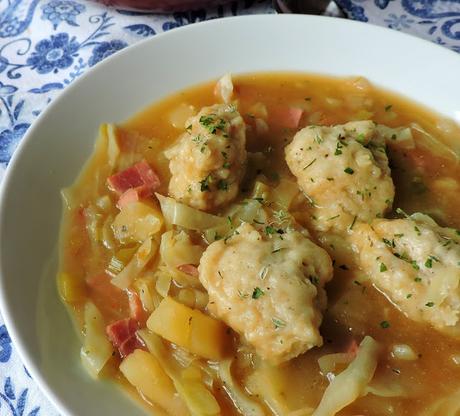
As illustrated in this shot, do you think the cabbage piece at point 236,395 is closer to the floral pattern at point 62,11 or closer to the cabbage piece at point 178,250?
the cabbage piece at point 178,250

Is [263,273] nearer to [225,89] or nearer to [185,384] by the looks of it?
[185,384]

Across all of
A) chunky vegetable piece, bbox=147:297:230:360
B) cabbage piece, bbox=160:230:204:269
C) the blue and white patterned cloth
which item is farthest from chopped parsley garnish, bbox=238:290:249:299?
the blue and white patterned cloth

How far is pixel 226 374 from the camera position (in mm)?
3289

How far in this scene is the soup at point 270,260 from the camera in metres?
3.25

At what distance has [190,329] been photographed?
3324 mm

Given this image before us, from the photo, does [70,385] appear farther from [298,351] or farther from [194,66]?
[194,66]

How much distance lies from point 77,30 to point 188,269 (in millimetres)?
2887

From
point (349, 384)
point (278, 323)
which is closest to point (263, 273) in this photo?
point (278, 323)

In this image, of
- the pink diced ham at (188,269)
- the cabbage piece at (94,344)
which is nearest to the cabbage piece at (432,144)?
the pink diced ham at (188,269)

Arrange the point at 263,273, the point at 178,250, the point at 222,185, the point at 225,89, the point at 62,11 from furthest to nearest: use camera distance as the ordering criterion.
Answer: the point at 62,11 < the point at 225,89 < the point at 222,185 < the point at 178,250 < the point at 263,273

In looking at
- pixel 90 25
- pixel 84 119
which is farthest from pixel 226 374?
pixel 90 25

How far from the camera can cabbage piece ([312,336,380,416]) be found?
3.13 meters

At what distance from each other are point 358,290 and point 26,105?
305 centimetres

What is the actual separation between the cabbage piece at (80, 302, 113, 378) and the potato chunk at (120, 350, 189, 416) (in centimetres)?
11
